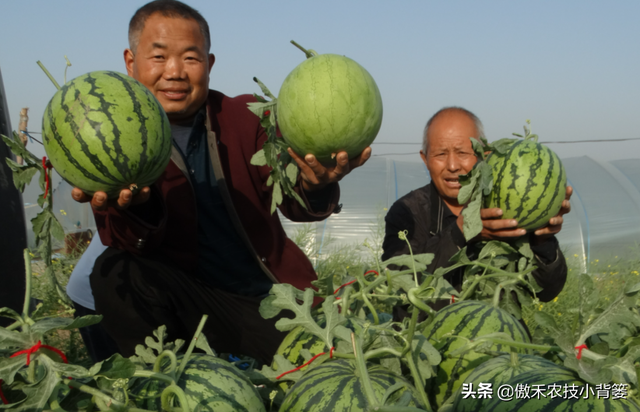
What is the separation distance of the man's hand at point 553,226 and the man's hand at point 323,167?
867 millimetres

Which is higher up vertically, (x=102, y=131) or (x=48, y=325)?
(x=102, y=131)

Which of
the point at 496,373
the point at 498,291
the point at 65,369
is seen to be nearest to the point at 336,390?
the point at 496,373

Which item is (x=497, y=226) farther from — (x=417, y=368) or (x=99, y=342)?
(x=99, y=342)

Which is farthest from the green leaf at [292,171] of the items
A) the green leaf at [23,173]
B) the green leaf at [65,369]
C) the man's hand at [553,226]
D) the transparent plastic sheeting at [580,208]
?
the transparent plastic sheeting at [580,208]

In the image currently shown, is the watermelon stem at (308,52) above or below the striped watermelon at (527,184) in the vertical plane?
above

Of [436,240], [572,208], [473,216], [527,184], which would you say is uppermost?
[527,184]

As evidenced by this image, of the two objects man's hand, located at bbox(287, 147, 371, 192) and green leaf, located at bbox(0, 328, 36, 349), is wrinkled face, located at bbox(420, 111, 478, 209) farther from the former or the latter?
green leaf, located at bbox(0, 328, 36, 349)

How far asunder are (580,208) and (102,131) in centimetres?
923

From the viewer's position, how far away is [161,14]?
9.83ft

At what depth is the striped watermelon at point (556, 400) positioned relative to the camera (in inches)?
46.5

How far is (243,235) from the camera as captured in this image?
3.15 meters

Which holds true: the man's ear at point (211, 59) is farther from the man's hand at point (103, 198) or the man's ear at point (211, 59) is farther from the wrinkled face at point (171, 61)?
the man's hand at point (103, 198)

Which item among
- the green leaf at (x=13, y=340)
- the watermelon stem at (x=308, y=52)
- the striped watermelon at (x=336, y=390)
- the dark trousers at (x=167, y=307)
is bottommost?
the dark trousers at (x=167, y=307)

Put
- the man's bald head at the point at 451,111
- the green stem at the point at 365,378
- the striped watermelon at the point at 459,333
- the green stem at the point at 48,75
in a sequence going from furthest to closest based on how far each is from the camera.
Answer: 1. the man's bald head at the point at 451,111
2. the green stem at the point at 48,75
3. the striped watermelon at the point at 459,333
4. the green stem at the point at 365,378
